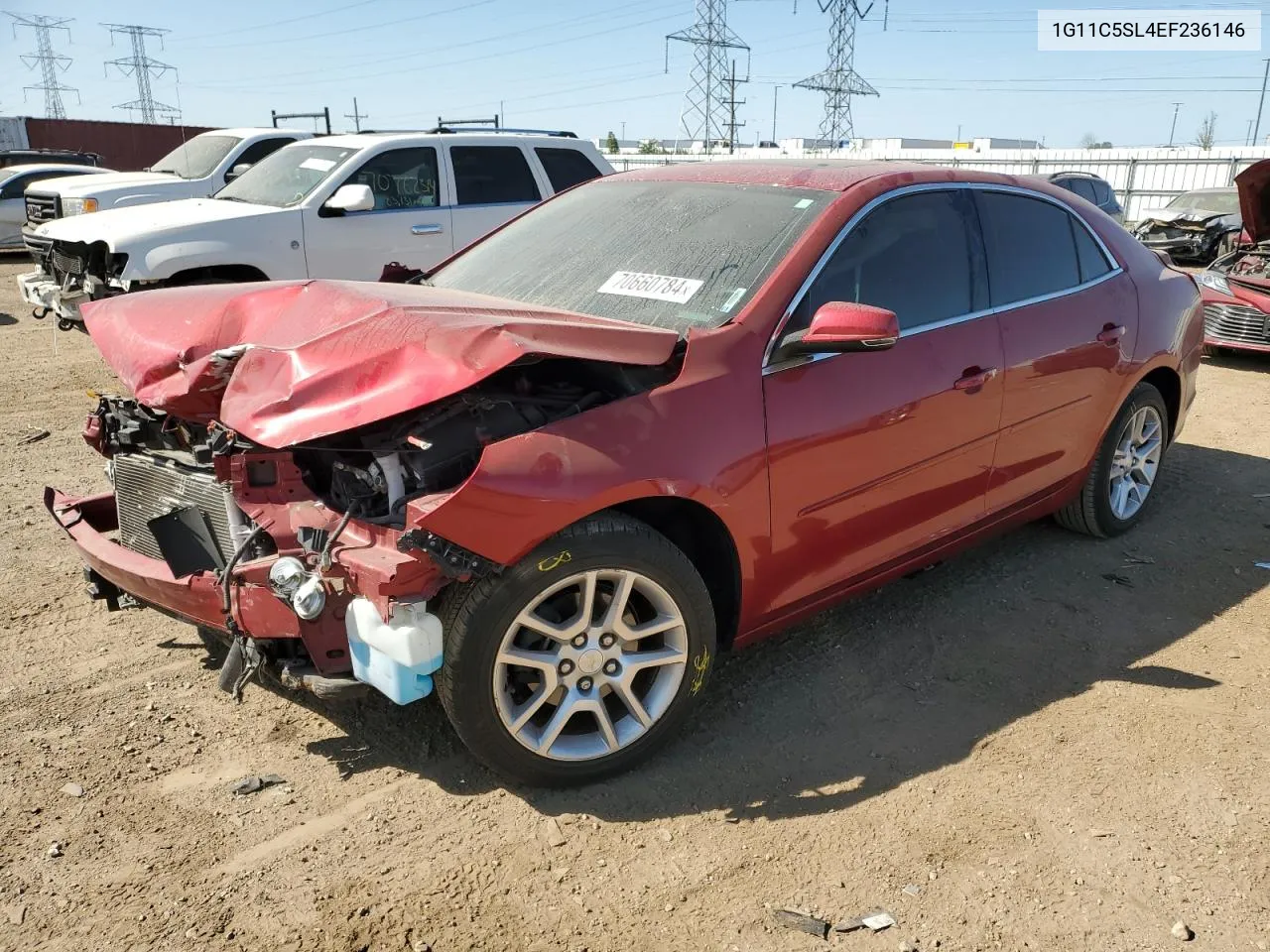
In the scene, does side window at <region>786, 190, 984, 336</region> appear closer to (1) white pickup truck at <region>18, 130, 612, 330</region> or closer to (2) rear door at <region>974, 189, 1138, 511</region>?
(2) rear door at <region>974, 189, 1138, 511</region>

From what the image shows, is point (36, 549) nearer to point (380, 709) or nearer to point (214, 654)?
point (214, 654)

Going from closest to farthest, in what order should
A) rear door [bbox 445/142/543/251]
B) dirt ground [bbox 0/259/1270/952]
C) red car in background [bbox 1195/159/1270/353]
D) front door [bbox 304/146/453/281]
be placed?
dirt ground [bbox 0/259/1270/952] < front door [bbox 304/146/453/281] < rear door [bbox 445/142/543/251] < red car in background [bbox 1195/159/1270/353]

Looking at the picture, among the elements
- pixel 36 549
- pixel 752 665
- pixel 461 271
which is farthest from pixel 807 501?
pixel 36 549

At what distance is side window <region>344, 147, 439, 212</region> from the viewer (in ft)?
27.2

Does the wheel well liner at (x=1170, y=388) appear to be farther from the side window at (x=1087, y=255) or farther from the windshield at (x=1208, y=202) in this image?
the windshield at (x=1208, y=202)

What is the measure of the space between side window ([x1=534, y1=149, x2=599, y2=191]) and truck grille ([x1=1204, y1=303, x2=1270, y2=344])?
6.07m

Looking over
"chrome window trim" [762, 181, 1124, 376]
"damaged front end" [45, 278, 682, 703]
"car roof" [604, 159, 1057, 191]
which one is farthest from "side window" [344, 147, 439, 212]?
"chrome window trim" [762, 181, 1124, 376]

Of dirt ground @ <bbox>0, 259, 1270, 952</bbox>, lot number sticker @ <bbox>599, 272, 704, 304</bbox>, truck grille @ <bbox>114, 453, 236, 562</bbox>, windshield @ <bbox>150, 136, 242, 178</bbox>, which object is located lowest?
dirt ground @ <bbox>0, 259, 1270, 952</bbox>

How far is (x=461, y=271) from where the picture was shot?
4.13 metres

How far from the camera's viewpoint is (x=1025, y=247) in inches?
159

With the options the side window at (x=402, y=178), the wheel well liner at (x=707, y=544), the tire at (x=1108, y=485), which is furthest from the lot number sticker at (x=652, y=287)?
the side window at (x=402, y=178)

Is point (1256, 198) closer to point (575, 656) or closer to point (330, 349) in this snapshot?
point (575, 656)

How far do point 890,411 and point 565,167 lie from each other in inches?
266

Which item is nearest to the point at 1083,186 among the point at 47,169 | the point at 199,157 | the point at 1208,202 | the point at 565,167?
the point at 1208,202
